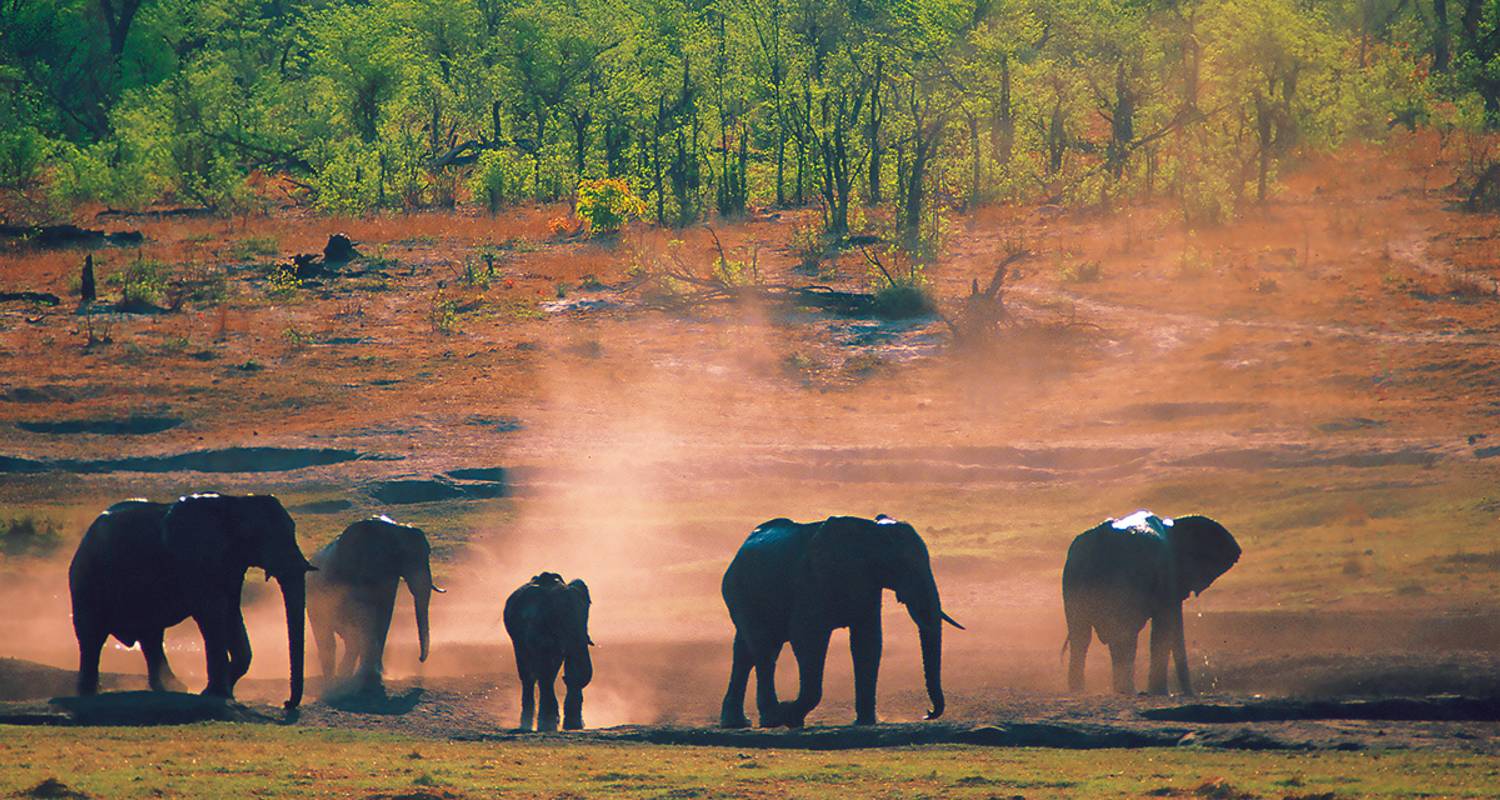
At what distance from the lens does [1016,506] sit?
36250mm

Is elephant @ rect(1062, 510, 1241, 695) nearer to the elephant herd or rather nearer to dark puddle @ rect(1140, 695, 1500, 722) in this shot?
the elephant herd

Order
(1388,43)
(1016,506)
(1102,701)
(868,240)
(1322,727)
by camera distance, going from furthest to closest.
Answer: (1388,43) → (868,240) → (1016,506) → (1102,701) → (1322,727)

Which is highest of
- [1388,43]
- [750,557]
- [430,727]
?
[1388,43]

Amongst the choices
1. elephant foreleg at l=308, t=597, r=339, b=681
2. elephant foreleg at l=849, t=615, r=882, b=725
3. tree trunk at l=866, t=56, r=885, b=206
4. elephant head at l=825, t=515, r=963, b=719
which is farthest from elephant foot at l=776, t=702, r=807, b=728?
tree trunk at l=866, t=56, r=885, b=206

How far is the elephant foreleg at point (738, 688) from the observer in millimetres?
21906

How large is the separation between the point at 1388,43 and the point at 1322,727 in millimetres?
77631

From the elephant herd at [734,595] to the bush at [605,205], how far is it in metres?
39.4

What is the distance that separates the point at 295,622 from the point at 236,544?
108 cm

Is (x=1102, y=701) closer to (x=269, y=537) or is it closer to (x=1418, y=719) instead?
(x=1418, y=719)

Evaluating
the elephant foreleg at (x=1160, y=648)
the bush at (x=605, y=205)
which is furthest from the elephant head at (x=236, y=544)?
the bush at (x=605, y=205)

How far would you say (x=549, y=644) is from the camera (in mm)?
22312

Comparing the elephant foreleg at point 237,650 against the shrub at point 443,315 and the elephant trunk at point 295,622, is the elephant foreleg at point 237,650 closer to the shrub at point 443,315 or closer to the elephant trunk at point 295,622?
the elephant trunk at point 295,622

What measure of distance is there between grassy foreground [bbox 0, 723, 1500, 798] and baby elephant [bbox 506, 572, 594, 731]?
12.2 feet

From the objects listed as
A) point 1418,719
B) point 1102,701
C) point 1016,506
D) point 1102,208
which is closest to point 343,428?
point 1016,506
